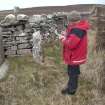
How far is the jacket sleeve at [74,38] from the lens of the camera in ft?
28.5

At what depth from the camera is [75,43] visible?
8.70 metres

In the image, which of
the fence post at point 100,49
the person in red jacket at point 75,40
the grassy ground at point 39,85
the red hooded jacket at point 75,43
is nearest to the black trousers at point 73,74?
the person in red jacket at point 75,40

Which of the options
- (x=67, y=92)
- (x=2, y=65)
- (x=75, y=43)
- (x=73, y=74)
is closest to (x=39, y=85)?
(x=2, y=65)

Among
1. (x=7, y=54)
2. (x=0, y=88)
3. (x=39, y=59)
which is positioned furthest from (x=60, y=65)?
(x=0, y=88)

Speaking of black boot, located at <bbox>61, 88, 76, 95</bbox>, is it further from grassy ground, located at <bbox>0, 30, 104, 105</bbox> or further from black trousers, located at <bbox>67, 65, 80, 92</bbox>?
grassy ground, located at <bbox>0, 30, 104, 105</bbox>

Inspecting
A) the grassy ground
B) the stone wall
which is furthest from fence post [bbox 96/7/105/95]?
the stone wall

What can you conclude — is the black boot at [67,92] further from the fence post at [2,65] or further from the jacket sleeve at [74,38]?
the fence post at [2,65]

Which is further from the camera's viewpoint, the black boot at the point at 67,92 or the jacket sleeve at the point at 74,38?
the black boot at the point at 67,92

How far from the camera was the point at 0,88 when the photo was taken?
10.6 metres

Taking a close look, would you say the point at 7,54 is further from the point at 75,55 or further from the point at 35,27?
the point at 75,55

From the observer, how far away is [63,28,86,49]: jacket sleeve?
28.5 feet

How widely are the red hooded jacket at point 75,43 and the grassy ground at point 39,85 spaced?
Answer: 1.71m

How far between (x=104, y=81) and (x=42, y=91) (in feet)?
5.36

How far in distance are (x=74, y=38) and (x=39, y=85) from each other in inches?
110
